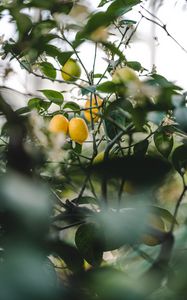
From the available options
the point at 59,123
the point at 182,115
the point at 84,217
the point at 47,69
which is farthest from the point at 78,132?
the point at 84,217

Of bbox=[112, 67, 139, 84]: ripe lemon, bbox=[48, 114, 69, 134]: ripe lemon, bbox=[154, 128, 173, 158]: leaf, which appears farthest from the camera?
bbox=[48, 114, 69, 134]: ripe lemon

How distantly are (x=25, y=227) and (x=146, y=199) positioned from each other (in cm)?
9

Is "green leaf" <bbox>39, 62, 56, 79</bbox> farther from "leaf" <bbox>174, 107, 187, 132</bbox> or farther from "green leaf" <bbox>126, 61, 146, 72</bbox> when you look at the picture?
"leaf" <bbox>174, 107, 187, 132</bbox>

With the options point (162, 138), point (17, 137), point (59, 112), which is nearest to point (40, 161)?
point (17, 137)

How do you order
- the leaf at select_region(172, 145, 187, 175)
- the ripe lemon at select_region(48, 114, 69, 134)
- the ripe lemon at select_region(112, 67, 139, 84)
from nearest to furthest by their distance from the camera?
the ripe lemon at select_region(112, 67, 139, 84), the leaf at select_region(172, 145, 187, 175), the ripe lemon at select_region(48, 114, 69, 134)

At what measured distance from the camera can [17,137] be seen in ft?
0.73

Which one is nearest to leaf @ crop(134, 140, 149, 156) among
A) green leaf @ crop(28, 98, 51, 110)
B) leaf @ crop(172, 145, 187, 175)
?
leaf @ crop(172, 145, 187, 175)

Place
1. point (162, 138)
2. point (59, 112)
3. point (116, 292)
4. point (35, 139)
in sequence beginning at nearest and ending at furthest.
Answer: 1. point (116, 292)
2. point (35, 139)
3. point (162, 138)
4. point (59, 112)

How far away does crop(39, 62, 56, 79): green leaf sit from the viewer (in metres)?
0.84

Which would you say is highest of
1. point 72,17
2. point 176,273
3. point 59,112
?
point 72,17

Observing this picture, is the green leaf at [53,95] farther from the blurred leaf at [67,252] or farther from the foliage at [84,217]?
the blurred leaf at [67,252]

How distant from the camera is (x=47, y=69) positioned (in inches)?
34.2

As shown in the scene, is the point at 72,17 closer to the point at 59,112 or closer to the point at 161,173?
the point at 161,173

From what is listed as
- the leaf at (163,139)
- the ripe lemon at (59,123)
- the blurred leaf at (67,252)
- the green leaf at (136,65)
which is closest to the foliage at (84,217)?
the blurred leaf at (67,252)
